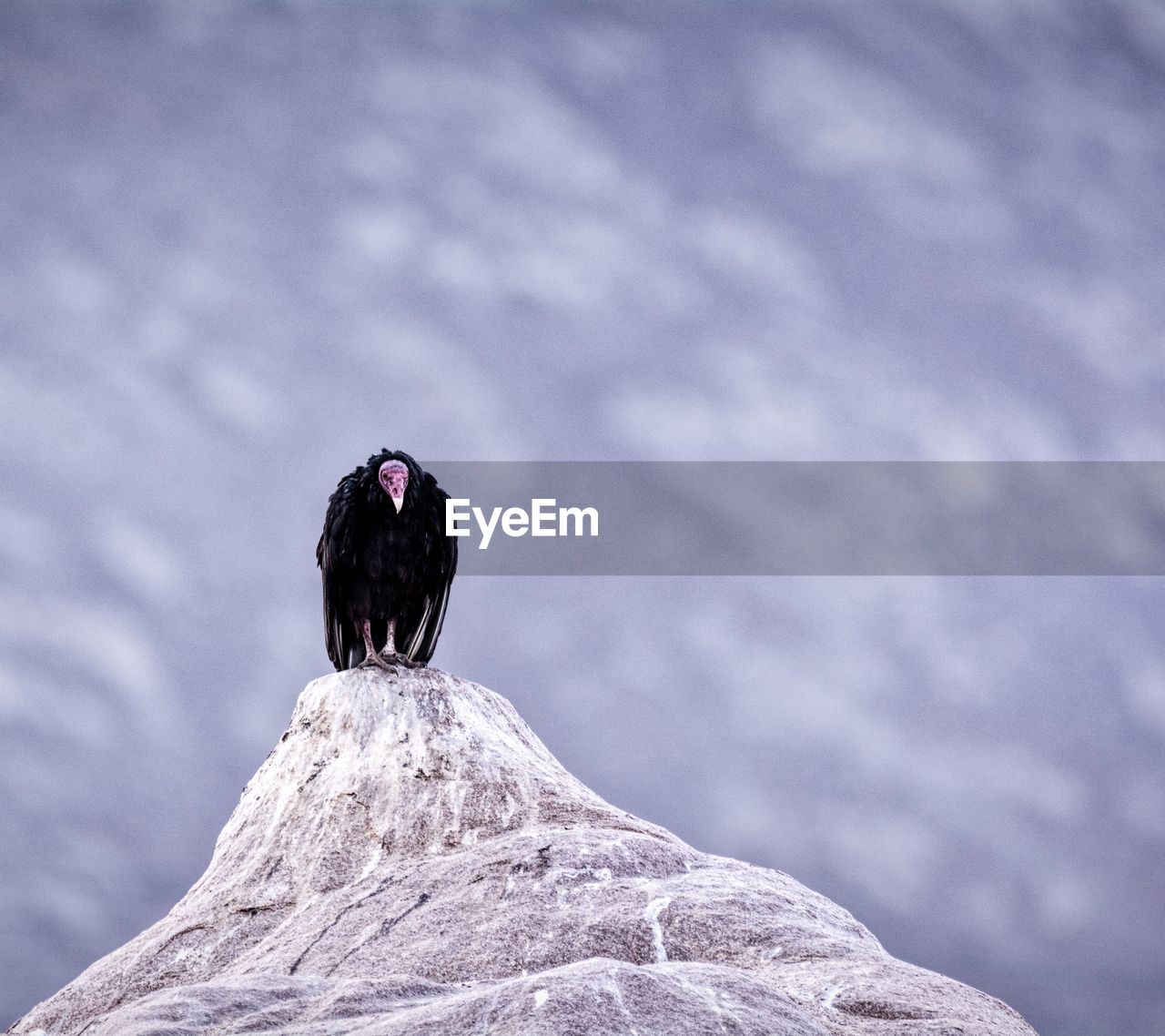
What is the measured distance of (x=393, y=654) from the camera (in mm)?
15508

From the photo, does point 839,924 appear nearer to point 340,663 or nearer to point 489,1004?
point 489,1004

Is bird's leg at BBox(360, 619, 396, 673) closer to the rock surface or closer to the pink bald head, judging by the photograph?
the rock surface

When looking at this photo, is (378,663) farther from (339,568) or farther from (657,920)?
(657,920)

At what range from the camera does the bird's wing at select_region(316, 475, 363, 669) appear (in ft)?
52.6

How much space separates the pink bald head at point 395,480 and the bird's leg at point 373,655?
4.60ft

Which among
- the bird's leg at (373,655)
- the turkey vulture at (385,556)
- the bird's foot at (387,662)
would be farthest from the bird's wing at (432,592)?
the bird's foot at (387,662)

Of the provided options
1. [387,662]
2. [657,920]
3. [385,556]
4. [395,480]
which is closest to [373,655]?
[387,662]

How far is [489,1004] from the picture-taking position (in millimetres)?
7547

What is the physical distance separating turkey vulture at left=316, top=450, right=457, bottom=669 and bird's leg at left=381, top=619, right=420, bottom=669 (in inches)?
0.9

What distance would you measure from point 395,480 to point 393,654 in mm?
1927

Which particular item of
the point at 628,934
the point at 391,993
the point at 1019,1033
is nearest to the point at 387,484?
the point at 628,934

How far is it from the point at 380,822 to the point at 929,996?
18.8ft

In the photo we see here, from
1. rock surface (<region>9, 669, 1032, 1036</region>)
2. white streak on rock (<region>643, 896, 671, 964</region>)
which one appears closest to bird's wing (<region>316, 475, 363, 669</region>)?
rock surface (<region>9, 669, 1032, 1036</region>)

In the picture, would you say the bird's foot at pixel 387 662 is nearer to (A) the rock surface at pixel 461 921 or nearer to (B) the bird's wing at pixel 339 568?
(A) the rock surface at pixel 461 921
